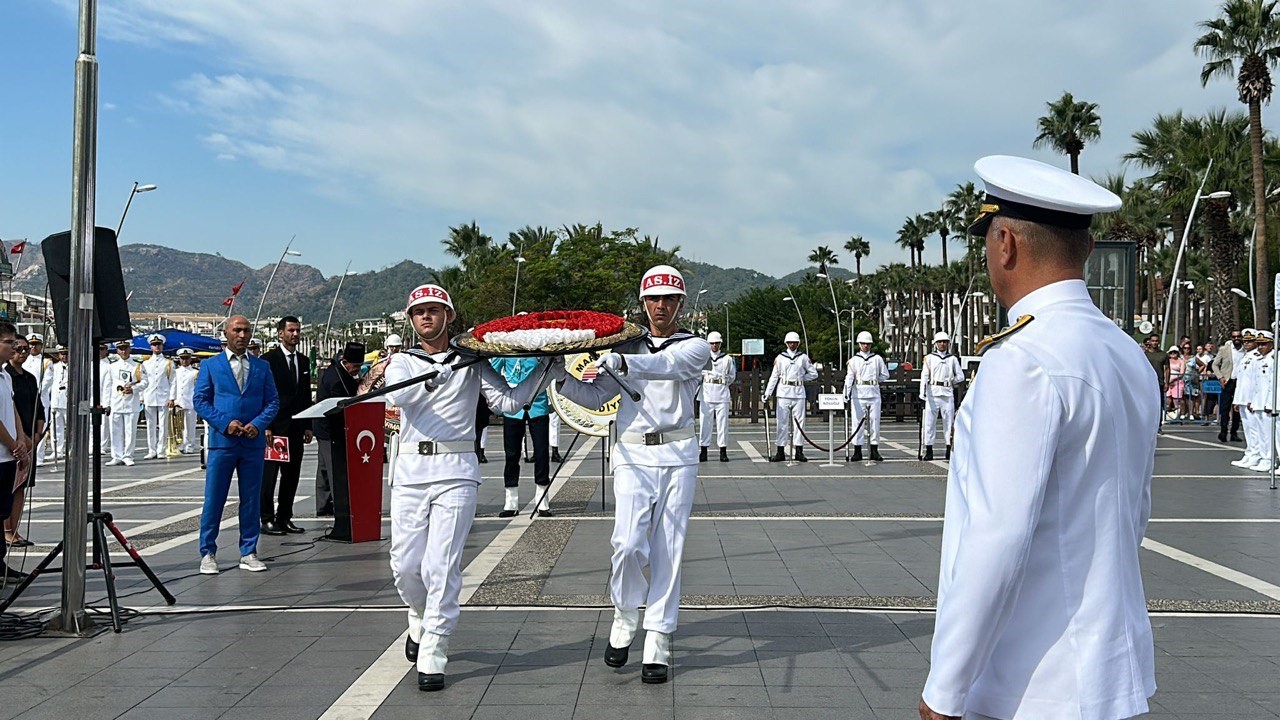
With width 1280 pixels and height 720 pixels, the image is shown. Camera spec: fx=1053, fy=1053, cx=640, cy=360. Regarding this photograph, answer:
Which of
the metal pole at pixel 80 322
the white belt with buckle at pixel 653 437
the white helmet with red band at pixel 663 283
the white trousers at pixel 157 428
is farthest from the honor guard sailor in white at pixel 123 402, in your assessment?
the white belt with buckle at pixel 653 437

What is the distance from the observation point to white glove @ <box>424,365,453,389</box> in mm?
5871

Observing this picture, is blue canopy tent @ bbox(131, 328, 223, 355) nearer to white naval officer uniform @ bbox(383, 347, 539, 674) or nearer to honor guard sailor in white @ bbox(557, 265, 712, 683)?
white naval officer uniform @ bbox(383, 347, 539, 674)

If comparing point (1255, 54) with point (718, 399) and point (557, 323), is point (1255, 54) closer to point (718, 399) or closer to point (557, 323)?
point (718, 399)

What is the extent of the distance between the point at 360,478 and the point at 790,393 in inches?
419

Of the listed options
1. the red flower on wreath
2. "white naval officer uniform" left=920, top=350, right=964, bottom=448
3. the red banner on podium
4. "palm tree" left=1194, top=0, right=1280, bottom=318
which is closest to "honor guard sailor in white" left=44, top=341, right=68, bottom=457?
the red banner on podium

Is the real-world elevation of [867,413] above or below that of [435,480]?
below

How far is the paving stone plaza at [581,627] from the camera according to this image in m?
5.30

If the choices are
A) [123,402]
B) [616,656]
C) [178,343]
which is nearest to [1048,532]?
[616,656]

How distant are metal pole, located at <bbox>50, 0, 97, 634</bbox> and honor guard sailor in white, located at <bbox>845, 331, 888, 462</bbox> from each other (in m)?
13.8

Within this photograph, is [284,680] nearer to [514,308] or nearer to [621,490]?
[621,490]

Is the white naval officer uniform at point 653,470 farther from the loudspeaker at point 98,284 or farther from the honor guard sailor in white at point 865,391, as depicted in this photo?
the honor guard sailor in white at point 865,391

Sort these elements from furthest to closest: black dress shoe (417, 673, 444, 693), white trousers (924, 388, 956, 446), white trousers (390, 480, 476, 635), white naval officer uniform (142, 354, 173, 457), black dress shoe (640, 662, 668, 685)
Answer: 1. white naval officer uniform (142, 354, 173, 457)
2. white trousers (924, 388, 956, 446)
3. white trousers (390, 480, 476, 635)
4. black dress shoe (640, 662, 668, 685)
5. black dress shoe (417, 673, 444, 693)

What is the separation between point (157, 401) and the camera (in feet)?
69.5

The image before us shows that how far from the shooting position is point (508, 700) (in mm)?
5324
